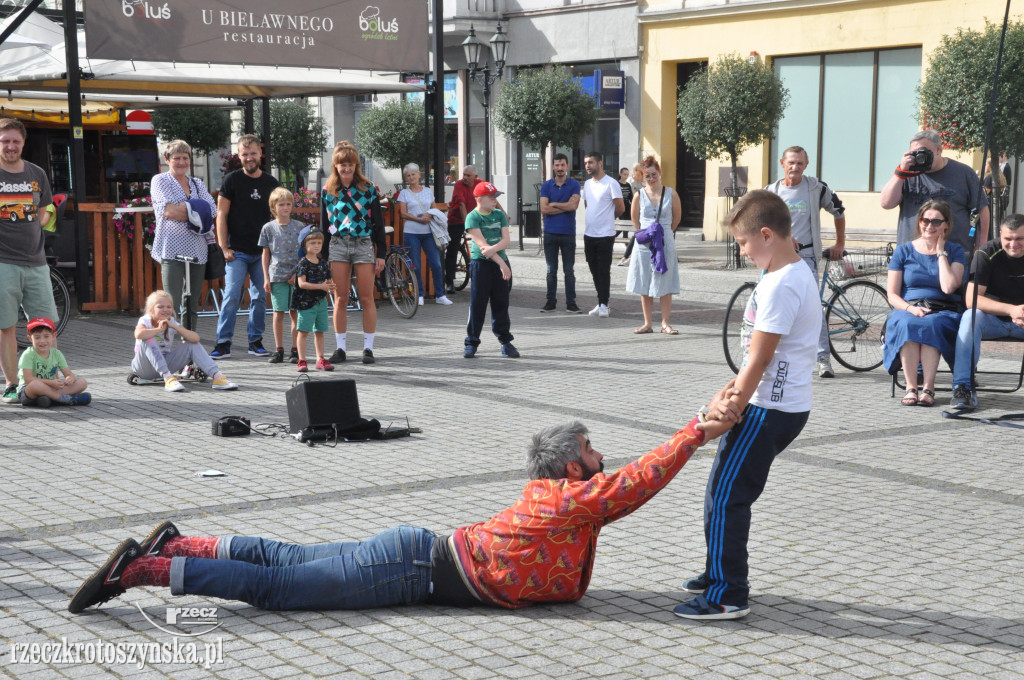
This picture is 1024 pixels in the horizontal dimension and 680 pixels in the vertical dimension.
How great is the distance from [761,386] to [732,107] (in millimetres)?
18658

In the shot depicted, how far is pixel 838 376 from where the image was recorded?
1060cm

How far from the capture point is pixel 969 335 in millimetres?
8891

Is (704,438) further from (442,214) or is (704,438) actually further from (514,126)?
(514,126)

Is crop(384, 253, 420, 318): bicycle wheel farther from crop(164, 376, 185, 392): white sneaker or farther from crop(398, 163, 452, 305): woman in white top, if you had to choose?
crop(164, 376, 185, 392): white sneaker

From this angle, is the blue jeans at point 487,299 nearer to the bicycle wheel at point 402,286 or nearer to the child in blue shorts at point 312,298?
the child in blue shorts at point 312,298

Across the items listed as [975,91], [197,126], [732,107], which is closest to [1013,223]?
[975,91]

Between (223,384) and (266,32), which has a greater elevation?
(266,32)

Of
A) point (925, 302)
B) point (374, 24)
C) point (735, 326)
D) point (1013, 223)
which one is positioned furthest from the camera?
point (374, 24)

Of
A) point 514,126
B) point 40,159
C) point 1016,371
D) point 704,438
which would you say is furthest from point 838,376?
point 514,126

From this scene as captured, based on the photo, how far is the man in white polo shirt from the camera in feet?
47.8

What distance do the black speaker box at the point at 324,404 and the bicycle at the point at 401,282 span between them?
654cm

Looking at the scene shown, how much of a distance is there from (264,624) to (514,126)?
22.8 m

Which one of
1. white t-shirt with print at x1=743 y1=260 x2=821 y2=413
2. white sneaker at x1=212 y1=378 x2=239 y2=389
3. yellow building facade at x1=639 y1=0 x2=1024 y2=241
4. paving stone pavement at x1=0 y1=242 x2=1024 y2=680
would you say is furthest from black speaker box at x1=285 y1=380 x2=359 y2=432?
yellow building facade at x1=639 y1=0 x2=1024 y2=241

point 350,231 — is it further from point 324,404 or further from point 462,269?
point 462,269
